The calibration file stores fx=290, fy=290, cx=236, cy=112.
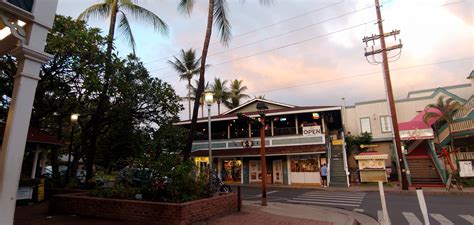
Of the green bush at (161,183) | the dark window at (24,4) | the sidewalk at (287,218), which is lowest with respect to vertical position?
the sidewalk at (287,218)

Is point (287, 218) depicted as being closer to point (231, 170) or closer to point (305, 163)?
point (305, 163)

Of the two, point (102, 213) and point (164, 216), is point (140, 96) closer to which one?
point (102, 213)

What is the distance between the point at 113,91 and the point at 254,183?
1484 cm

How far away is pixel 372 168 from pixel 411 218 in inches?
522

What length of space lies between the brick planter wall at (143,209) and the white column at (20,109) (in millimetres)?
3706

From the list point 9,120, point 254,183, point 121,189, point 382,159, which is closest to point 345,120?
point 382,159

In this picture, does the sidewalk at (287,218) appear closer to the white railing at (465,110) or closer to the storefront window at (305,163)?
the storefront window at (305,163)

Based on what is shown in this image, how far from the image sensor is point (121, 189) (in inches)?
353

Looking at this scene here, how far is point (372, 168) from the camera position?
21.5 metres

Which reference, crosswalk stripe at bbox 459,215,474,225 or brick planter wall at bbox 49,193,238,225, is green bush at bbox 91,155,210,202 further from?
crosswalk stripe at bbox 459,215,474,225

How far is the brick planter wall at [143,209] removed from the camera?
7484 millimetres

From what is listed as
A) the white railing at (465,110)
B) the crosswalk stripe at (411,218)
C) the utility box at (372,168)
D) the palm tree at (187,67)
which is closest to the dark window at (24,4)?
the crosswalk stripe at (411,218)

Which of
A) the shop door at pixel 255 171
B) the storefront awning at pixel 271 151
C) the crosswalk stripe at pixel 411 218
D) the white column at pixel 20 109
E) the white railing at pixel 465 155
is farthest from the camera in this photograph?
the shop door at pixel 255 171

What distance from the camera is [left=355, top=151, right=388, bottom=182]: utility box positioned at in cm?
2139
